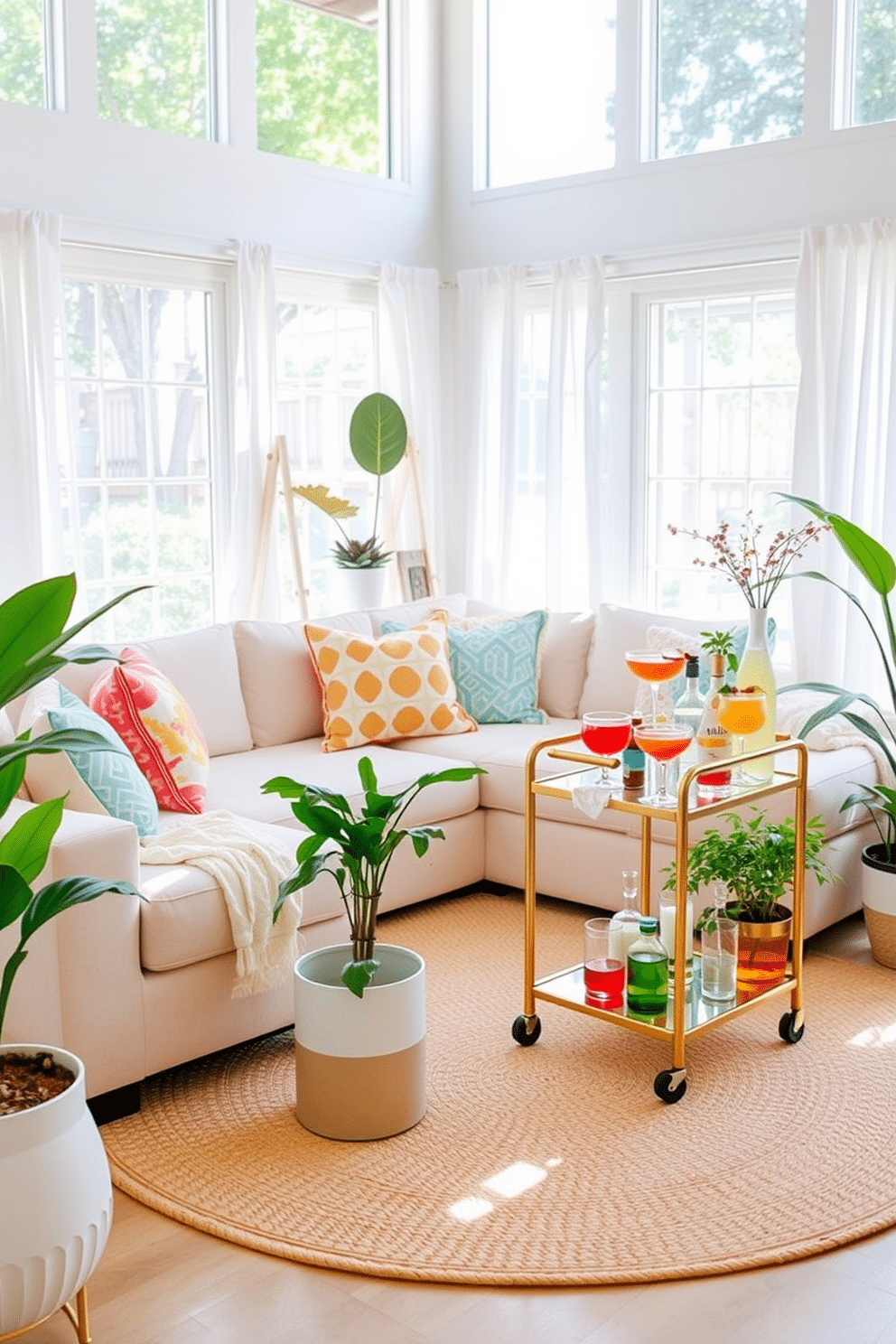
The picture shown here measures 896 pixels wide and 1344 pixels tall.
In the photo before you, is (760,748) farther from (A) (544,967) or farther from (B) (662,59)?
(B) (662,59)

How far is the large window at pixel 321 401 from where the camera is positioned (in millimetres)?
Result: 5473

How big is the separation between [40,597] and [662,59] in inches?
168

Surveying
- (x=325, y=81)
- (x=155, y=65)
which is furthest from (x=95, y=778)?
(x=325, y=81)

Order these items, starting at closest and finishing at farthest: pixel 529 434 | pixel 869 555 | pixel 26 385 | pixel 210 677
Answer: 1. pixel 869 555
2. pixel 210 677
3. pixel 26 385
4. pixel 529 434

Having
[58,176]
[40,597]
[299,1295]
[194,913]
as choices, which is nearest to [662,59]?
[58,176]

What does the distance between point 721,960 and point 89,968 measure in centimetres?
134

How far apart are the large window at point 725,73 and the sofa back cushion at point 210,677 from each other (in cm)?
259

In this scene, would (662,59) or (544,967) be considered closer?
(544,967)

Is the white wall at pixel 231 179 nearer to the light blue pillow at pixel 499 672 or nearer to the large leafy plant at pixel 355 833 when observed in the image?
the light blue pillow at pixel 499 672

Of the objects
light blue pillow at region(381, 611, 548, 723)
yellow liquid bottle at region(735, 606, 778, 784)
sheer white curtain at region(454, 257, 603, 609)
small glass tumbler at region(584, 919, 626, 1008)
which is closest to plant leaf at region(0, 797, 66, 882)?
small glass tumbler at region(584, 919, 626, 1008)

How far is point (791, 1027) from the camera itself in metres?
3.26

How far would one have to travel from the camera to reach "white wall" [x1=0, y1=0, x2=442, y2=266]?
450cm

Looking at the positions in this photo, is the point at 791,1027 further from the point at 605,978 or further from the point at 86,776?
the point at 86,776

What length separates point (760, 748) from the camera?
317cm
